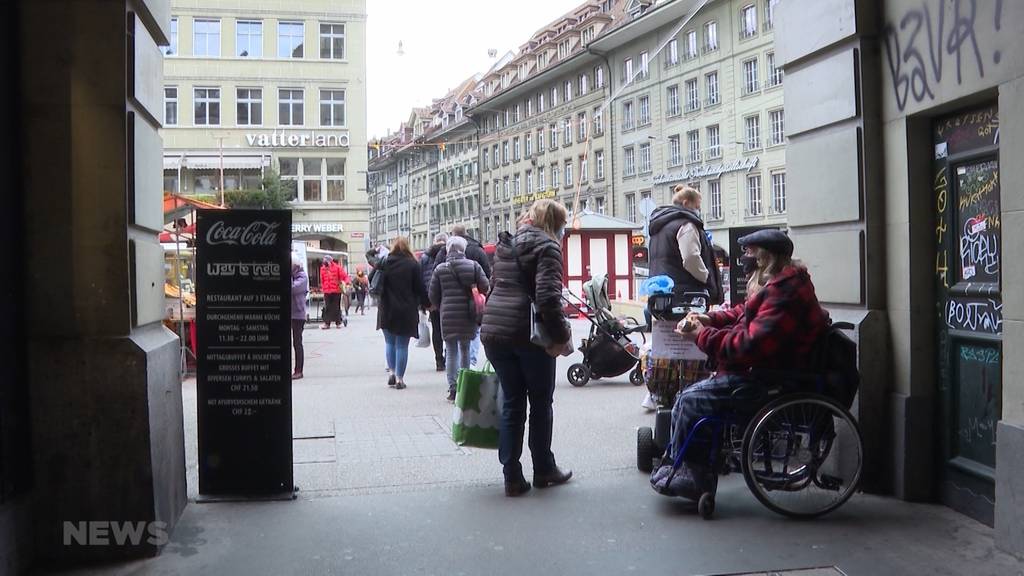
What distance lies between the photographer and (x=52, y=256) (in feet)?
14.7

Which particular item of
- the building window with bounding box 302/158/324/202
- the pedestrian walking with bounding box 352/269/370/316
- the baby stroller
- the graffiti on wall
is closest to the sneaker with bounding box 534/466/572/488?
the graffiti on wall

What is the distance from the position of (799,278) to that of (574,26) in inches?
2449

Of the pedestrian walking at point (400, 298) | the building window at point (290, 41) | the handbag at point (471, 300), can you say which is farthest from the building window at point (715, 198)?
the handbag at point (471, 300)

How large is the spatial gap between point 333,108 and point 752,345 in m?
47.0

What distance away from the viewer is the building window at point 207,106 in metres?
48.3

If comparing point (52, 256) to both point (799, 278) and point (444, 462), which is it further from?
point (799, 278)

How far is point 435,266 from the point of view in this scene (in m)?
12.2

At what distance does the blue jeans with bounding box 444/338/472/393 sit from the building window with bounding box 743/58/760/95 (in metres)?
37.6

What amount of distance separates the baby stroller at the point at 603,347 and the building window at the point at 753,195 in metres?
36.2

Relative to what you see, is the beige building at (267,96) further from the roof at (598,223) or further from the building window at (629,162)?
the roof at (598,223)

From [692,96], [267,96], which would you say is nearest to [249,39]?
[267,96]

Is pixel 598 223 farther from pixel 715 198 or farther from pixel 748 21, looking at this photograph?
pixel 748 21

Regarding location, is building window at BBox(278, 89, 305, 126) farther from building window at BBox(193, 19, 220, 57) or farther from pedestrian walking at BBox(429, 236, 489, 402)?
pedestrian walking at BBox(429, 236, 489, 402)

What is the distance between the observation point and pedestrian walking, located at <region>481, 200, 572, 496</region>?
18.7ft
